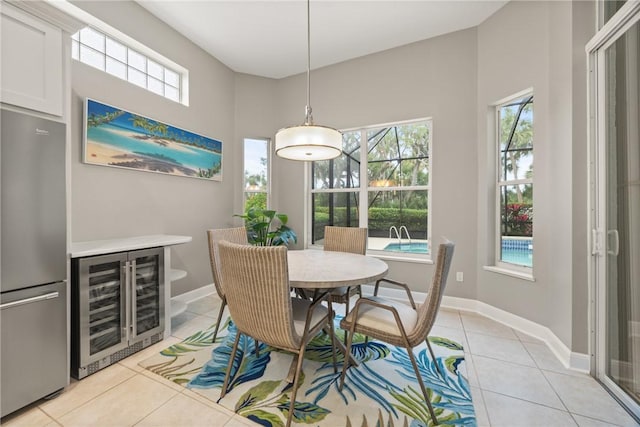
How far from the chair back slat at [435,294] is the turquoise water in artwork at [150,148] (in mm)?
3072

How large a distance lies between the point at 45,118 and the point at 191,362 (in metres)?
1.99

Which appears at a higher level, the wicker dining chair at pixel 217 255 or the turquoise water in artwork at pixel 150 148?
the turquoise water in artwork at pixel 150 148

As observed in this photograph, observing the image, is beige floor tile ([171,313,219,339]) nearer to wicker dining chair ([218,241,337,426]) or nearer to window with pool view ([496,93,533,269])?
wicker dining chair ([218,241,337,426])

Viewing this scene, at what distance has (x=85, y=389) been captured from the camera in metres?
1.79

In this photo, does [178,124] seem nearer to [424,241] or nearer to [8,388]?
[8,388]

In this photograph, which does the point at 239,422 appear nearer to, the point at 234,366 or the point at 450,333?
the point at 234,366

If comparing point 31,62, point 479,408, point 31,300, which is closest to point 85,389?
point 31,300

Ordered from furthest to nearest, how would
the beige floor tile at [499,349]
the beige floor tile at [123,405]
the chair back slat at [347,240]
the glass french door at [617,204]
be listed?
the chair back slat at [347,240], the beige floor tile at [499,349], the glass french door at [617,204], the beige floor tile at [123,405]

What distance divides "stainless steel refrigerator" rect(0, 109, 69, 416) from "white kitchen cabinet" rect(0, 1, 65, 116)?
124mm

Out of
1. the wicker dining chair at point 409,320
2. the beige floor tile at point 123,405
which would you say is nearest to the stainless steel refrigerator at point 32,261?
the beige floor tile at point 123,405

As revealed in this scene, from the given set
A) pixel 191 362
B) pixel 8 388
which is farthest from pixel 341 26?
pixel 8 388

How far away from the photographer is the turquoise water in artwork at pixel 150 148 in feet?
8.21

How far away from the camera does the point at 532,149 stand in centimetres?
268

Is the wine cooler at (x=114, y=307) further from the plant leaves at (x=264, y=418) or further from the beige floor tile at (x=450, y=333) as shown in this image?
the beige floor tile at (x=450, y=333)
